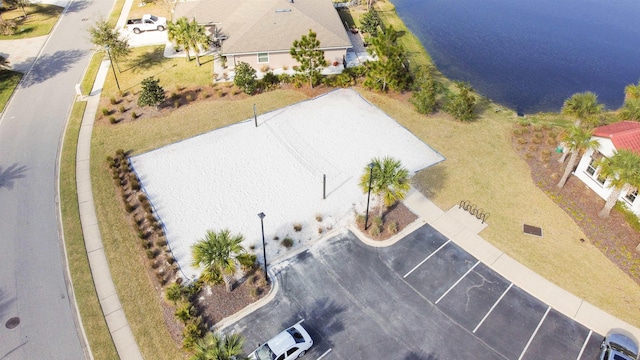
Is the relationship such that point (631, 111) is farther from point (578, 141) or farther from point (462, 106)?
point (462, 106)

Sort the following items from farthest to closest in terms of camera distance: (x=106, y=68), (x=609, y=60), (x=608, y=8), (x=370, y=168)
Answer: (x=608, y=8), (x=609, y=60), (x=106, y=68), (x=370, y=168)

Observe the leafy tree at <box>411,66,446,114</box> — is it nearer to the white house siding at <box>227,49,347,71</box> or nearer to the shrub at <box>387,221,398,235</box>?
the white house siding at <box>227,49,347,71</box>

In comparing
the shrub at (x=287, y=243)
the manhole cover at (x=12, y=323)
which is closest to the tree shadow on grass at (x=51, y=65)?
the manhole cover at (x=12, y=323)

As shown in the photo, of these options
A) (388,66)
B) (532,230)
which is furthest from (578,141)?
(388,66)

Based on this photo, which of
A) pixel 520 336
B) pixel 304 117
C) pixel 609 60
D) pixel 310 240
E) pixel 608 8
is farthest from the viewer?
pixel 608 8

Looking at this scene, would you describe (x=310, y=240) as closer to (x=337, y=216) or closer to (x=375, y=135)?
(x=337, y=216)

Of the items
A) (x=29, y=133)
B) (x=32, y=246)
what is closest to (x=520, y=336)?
(x=32, y=246)

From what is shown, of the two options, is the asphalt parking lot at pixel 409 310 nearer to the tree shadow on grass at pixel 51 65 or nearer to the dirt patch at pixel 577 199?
the dirt patch at pixel 577 199
